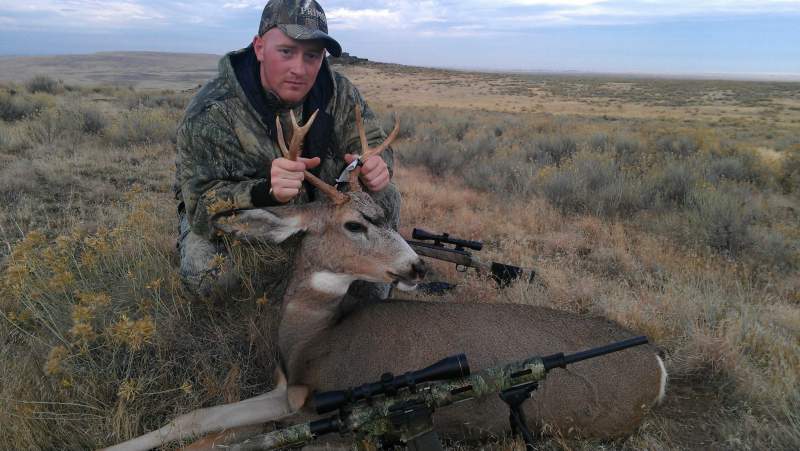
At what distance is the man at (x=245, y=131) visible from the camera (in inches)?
135

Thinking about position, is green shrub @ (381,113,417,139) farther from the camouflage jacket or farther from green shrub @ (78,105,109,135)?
the camouflage jacket

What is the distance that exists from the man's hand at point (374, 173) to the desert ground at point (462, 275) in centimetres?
111

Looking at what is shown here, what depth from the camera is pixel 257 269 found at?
11.7 ft

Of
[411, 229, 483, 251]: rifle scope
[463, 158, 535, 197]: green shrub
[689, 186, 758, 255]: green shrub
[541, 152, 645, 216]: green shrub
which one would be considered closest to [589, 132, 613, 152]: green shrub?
[463, 158, 535, 197]: green shrub

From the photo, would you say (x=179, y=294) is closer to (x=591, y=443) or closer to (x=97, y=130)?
(x=591, y=443)

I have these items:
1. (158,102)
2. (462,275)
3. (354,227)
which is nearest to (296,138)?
(354,227)

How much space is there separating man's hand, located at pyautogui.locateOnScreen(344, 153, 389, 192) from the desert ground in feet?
3.64

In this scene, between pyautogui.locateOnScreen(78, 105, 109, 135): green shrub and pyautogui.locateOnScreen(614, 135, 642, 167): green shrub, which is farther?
pyautogui.locateOnScreen(78, 105, 109, 135): green shrub

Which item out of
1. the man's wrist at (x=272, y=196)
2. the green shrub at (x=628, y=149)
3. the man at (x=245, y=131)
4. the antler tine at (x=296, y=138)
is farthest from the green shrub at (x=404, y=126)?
the antler tine at (x=296, y=138)

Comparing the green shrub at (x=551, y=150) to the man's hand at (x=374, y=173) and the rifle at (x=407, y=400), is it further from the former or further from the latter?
the rifle at (x=407, y=400)

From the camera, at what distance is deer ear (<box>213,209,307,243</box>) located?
292cm

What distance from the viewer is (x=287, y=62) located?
11.6 feet

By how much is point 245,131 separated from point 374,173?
3.68 ft

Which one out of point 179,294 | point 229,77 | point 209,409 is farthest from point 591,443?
point 229,77
